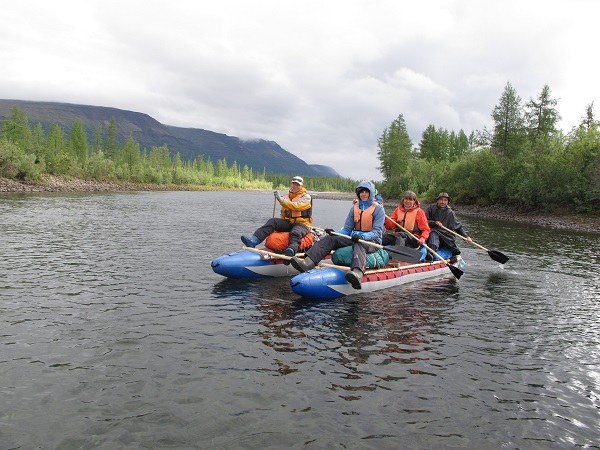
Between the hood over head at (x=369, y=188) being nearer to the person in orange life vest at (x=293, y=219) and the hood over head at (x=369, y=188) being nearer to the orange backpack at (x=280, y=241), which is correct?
the person in orange life vest at (x=293, y=219)

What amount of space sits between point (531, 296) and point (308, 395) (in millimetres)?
10681

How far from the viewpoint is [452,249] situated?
17.6 m

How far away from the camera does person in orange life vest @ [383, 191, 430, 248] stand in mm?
15989

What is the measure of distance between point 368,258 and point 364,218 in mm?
1350

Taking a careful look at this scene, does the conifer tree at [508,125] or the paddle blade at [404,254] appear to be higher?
the conifer tree at [508,125]

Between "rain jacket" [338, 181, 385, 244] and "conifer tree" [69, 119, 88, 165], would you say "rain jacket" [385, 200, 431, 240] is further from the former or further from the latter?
"conifer tree" [69, 119, 88, 165]

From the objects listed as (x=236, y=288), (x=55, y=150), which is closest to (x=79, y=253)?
(x=236, y=288)

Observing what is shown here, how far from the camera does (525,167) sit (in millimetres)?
48969

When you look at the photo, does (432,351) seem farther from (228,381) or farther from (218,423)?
(218,423)

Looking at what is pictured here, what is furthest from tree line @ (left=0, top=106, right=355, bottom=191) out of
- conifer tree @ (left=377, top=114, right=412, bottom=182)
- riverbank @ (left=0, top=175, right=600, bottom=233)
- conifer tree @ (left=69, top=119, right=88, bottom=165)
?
conifer tree @ (left=377, top=114, right=412, bottom=182)

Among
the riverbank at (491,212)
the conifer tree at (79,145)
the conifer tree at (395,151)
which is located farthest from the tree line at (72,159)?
the conifer tree at (395,151)

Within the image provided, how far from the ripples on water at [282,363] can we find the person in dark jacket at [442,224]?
2.46 meters

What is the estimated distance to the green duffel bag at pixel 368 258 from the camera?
13273 millimetres

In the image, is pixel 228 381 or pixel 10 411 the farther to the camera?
pixel 228 381
